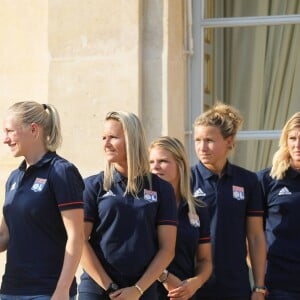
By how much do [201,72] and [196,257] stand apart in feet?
5.68

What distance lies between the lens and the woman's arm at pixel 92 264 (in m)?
5.20

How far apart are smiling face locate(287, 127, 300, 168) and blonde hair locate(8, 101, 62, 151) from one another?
1337 mm

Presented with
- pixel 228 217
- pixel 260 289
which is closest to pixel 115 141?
pixel 228 217

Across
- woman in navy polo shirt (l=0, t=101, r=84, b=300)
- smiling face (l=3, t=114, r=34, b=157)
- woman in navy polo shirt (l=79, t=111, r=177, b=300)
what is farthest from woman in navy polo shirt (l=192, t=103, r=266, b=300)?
smiling face (l=3, t=114, r=34, b=157)

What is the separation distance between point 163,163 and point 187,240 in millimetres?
425

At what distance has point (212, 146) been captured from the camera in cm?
578

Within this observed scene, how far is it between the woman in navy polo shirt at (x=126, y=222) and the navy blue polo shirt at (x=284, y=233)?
2.30 ft

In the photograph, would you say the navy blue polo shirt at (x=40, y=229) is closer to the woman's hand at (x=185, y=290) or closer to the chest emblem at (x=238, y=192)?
the woman's hand at (x=185, y=290)

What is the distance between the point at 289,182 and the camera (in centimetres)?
584

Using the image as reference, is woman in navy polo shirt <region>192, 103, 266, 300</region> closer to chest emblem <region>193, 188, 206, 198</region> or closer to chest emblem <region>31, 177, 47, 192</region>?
chest emblem <region>193, 188, 206, 198</region>

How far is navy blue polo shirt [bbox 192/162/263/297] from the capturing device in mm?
5660

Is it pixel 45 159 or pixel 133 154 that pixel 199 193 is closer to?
pixel 133 154

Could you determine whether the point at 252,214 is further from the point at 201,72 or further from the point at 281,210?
the point at 201,72

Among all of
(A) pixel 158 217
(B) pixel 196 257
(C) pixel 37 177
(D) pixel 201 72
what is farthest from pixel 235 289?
(D) pixel 201 72
